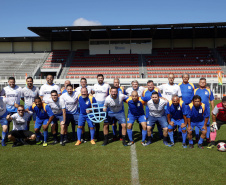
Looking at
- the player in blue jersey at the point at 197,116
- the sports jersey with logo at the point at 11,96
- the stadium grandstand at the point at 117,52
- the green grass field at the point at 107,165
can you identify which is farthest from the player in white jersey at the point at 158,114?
the stadium grandstand at the point at 117,52

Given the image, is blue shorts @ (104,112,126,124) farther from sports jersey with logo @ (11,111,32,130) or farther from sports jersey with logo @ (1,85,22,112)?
sports jersey with logo @ (1,85,22,112)

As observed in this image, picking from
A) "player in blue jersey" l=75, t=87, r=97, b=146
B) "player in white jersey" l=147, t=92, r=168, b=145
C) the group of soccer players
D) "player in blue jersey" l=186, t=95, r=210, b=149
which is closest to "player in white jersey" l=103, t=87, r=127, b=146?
the group of soccer players

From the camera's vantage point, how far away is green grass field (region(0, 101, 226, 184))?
12.1ft

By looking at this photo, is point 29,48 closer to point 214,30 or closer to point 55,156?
point 214,30

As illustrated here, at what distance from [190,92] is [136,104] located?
1.94m

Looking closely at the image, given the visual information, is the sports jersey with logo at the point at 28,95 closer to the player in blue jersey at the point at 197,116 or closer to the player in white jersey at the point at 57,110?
the player in white jersey at the point at 57,110

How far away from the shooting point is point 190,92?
6.55 meters

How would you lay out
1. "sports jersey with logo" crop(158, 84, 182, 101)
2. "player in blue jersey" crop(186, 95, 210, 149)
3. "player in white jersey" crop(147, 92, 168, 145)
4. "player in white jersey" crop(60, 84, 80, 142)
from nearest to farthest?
"player in blue jersey" crop(186, 95, 210, 149), "player in white jersey" crop(147, 92, 168, 145), "player in white jersey" crop(60, 84, 80, 142), "sports jersey with logo" crop(158, 84, 182, 101)

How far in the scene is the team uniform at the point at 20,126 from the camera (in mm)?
5805

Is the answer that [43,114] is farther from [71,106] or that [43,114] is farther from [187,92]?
[187,92]

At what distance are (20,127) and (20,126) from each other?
3 centimetres

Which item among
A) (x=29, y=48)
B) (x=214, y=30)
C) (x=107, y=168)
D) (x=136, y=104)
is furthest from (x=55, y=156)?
(x=29, y=48)

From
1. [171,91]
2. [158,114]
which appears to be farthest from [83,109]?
[171,91]

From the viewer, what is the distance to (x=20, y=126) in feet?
19.5
